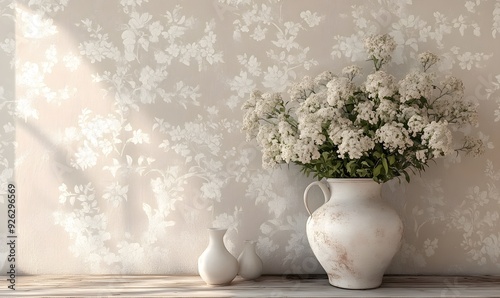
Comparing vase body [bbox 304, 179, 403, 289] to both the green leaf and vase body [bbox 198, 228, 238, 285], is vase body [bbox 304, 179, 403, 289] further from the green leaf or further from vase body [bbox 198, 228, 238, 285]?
vase body [bbox 198, 228, 238, 285]

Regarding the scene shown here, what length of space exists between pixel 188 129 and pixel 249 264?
0.57 metres

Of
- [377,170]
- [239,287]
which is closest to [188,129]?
[239,287]

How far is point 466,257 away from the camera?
88.6 inches

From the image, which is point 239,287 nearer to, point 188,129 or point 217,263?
point 217,263

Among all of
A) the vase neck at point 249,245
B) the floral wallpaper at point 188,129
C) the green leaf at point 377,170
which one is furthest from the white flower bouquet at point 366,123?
the vase neck at point 249,245

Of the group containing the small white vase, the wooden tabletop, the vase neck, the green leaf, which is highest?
the green leaf

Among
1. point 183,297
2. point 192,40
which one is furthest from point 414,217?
point 192,40

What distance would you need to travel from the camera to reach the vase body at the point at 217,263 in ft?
6.73

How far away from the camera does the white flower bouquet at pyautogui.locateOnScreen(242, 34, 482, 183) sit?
187cm

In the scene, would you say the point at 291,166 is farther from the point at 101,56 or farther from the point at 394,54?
the point at 101,56

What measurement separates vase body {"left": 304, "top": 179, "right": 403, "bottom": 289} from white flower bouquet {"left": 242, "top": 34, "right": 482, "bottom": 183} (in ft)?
0.23

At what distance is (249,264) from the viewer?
214 cm

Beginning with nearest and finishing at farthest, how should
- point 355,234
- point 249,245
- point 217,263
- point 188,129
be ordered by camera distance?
point 355,234, point 217,263, point 249,245, point 188,129

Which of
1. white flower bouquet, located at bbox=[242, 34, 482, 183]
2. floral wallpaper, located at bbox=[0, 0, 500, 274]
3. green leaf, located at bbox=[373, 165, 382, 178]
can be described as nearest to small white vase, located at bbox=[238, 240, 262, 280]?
floral wallpaper, located at bbox=[0, 0, 500, 274]
